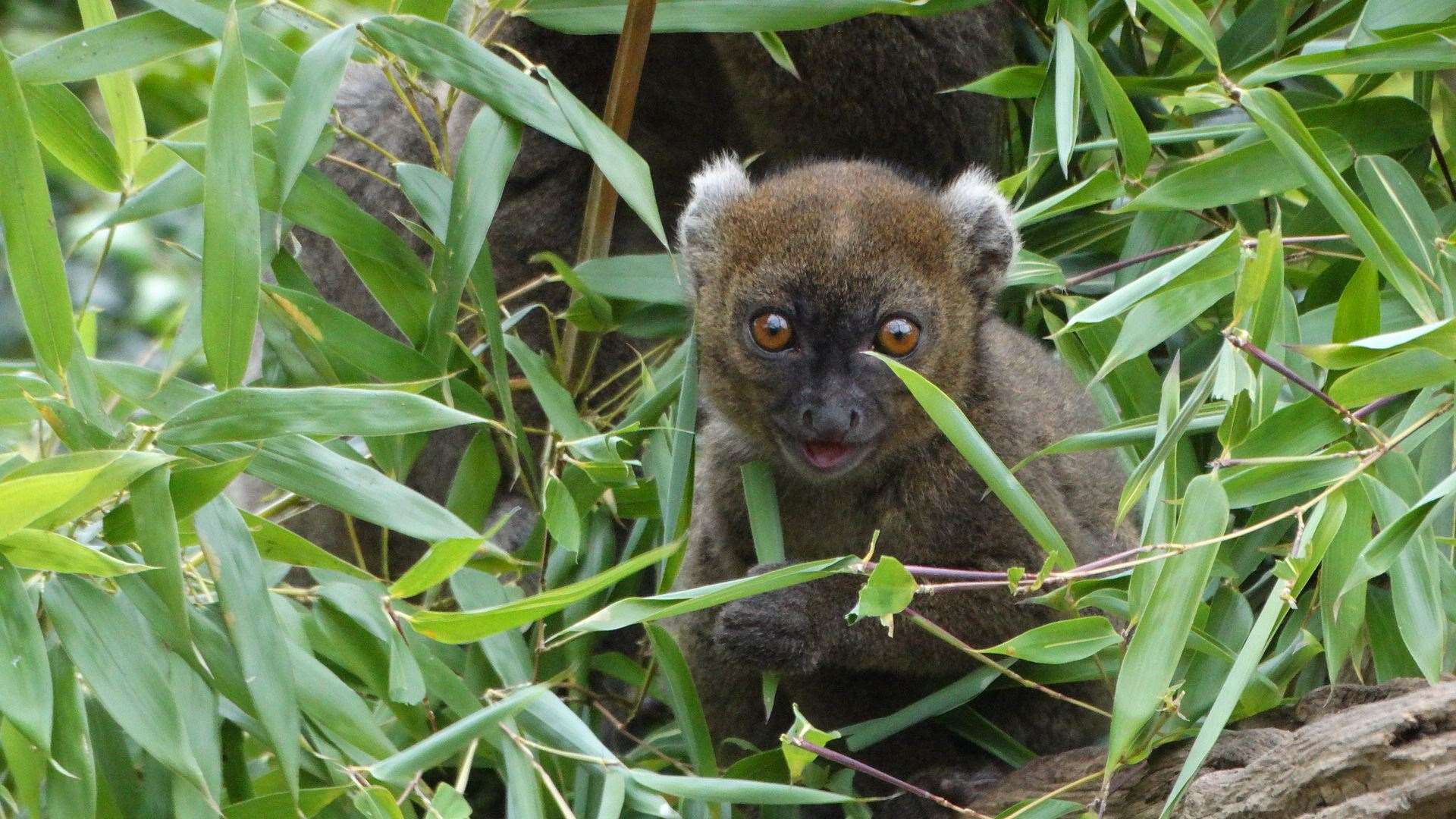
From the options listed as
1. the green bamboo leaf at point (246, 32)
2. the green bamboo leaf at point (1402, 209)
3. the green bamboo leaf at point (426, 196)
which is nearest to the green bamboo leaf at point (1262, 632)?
the green bamboo leaf at point (1402, 209)

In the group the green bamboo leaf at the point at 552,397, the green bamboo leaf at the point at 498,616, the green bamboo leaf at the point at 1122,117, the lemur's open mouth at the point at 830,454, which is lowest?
the green bamboo leaf at the point at 498,616

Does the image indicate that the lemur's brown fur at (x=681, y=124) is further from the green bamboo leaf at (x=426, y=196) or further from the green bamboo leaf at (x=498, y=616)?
the green bamboo leaf at (x=498, y=616)

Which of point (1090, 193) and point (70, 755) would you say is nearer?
point (70, 755)

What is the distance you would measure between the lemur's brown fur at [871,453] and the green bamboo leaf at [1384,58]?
68 centimetres

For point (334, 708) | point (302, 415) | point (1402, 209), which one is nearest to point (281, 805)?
point (334, 708)

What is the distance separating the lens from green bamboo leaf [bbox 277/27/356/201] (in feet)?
8.99

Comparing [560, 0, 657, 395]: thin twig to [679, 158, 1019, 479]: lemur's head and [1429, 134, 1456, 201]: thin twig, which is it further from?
[1429, 134, 1456, 201]: thin twig

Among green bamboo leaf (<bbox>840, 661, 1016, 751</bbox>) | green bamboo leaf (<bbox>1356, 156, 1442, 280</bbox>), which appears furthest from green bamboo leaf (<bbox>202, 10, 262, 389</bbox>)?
green bamboo leaf (<bbox>1356, 156, 1442, 280</bbox>)

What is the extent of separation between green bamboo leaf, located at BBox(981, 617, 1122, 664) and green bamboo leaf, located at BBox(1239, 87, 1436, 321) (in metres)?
0.79

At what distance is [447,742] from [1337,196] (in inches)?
70.8

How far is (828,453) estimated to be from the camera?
121 inches

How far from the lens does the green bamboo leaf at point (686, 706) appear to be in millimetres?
2895

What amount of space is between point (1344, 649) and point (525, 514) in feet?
7.91

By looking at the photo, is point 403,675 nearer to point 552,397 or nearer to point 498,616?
point 498,616
